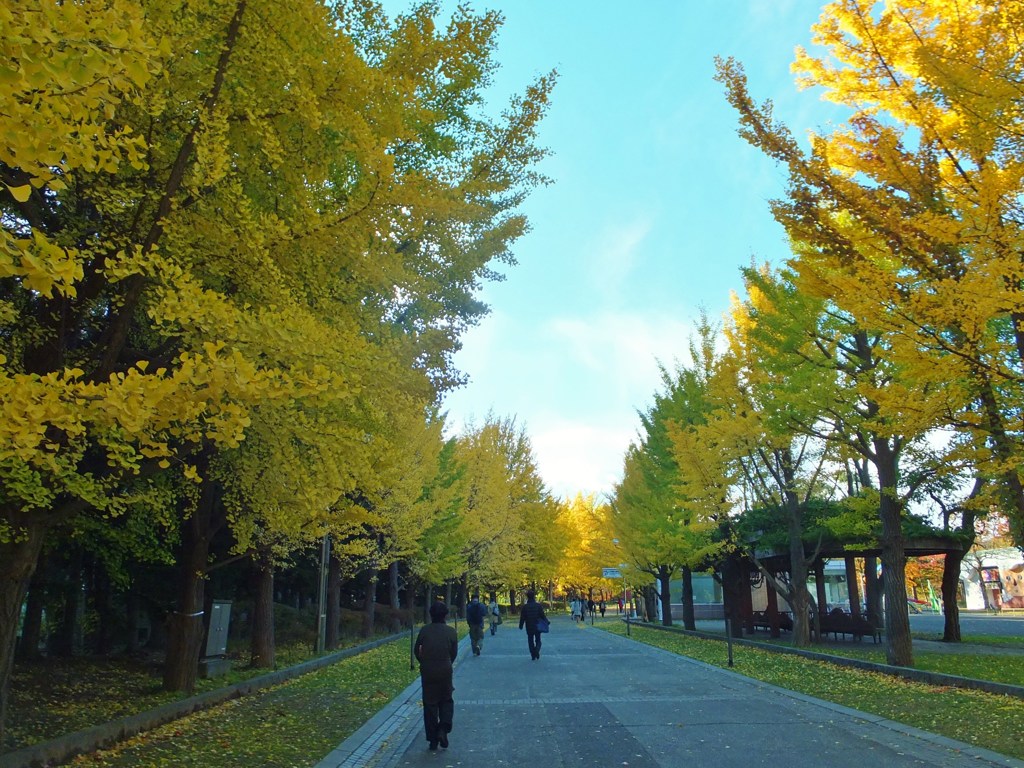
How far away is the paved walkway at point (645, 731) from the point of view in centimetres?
675

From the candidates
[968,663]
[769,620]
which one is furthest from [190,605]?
[769,620]

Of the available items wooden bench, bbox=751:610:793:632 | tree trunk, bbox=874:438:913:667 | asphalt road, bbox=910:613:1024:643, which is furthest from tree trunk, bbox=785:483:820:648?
asphalt road, bbox=910:613:1024:643

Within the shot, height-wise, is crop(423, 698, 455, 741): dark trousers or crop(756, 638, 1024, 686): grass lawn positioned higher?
crop(423, 698, 455, 741): dark trousers

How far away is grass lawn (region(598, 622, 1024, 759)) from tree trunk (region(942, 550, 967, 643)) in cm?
595

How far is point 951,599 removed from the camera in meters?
23.1

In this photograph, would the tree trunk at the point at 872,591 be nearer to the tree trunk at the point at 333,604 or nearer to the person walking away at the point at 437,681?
the tree trunk at the point at 333,604

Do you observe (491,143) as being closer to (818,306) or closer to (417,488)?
(818,306)

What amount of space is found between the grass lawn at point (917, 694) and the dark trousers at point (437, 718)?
202 inches

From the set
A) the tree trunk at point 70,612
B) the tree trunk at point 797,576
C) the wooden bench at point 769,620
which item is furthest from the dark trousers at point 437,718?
the wooden bench at point 769,620

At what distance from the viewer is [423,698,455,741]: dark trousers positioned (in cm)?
745

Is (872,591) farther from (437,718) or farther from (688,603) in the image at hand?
(437,718)

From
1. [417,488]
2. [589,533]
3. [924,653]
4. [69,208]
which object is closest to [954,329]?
[69,208]

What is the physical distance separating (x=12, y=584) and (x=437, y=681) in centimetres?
394

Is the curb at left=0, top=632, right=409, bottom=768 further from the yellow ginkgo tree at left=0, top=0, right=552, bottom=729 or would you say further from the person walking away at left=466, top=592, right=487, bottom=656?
the person walking away at left=466, top=592, right=487, bottom=656
